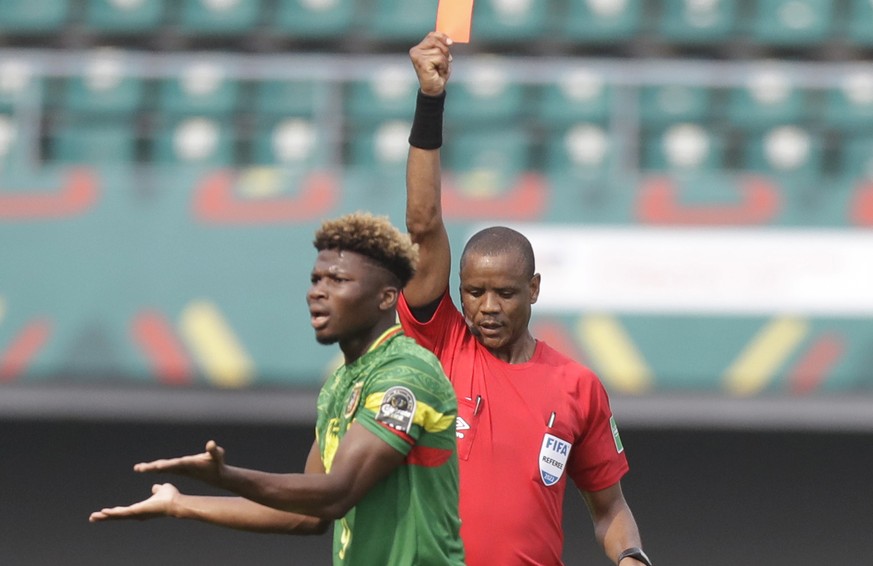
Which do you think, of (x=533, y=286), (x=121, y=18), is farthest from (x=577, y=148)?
(x=533, y=286)

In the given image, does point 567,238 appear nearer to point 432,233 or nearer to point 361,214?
point 432,233

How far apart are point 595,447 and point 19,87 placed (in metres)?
4.31

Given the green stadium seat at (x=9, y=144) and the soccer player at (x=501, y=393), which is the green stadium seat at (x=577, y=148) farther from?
the soccer player at (x=501, y=393)

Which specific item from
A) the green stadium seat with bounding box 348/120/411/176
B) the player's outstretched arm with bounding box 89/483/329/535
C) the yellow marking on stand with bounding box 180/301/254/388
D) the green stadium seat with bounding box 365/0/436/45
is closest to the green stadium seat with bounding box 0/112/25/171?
the yellow marking on stand with bounding box 180/301/254/388

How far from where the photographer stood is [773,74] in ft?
24.9

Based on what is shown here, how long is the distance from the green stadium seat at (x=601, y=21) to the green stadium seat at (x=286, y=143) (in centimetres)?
178

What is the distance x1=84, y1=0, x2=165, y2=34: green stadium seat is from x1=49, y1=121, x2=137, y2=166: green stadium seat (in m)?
0.92

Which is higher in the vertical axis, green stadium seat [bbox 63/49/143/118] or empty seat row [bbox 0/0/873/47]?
empty seat row [bbox 0/0/873/47]

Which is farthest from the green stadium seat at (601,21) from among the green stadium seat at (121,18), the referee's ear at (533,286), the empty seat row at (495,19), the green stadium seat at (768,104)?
the referee's ear at (533,286)

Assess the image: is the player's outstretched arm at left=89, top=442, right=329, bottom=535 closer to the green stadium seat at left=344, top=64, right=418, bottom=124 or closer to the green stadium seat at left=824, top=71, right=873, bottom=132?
the green stadium seat at left=344, top=64, right=418, bottom=124

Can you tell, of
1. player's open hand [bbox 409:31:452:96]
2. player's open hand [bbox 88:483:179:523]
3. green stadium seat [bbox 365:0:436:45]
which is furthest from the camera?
green stadium seat [bbox 365:0:436:45]

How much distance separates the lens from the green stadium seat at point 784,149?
7664mm

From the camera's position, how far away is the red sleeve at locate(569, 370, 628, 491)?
13.4 ft

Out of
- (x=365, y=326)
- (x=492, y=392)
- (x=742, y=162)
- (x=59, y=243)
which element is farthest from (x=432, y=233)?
(x=742, y=162)
